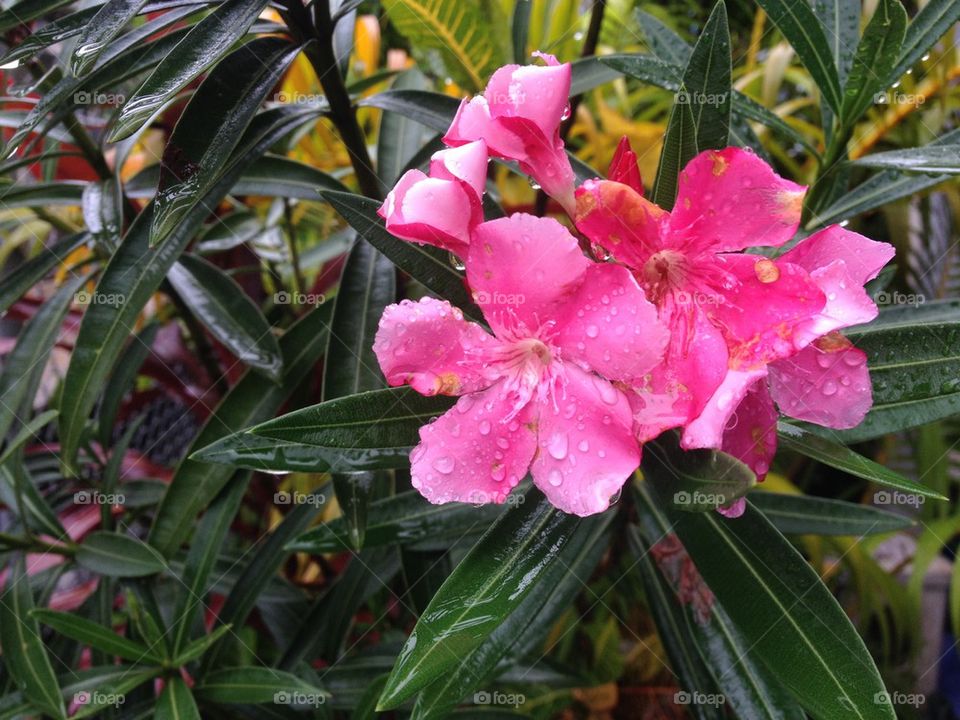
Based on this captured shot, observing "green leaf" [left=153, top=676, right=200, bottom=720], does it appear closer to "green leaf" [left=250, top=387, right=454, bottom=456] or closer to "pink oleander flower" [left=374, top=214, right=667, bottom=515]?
"green leaf" [left=250, top=387, right=454, bottom=456]

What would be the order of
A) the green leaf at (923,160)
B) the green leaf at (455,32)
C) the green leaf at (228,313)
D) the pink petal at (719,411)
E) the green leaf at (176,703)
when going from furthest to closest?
1. the green leaf at (455,32)
2. the green leaf at (228,313)
3. the green leaf at (176,703)
4. the green leaf at (923,160)
5. the pink petal at (719,411)

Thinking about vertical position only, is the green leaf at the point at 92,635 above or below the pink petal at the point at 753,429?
below

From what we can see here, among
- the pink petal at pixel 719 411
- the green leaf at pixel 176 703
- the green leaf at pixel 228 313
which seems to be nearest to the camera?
the pink petal at pixel 719 411

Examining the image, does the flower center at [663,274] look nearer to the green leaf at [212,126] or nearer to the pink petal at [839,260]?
the pink petal at [839,260]

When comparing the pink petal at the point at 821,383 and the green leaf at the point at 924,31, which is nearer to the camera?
the pink petal at the point at 821,383

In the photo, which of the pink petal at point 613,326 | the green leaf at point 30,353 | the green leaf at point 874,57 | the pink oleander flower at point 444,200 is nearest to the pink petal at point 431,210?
the pink oleander flower at point 444,200

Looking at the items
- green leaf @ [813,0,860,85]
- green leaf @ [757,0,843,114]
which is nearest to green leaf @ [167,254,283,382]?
green leaf @ [757,0,843,114]

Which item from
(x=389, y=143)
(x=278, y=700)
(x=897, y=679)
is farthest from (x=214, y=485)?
(x=897, y=679)
